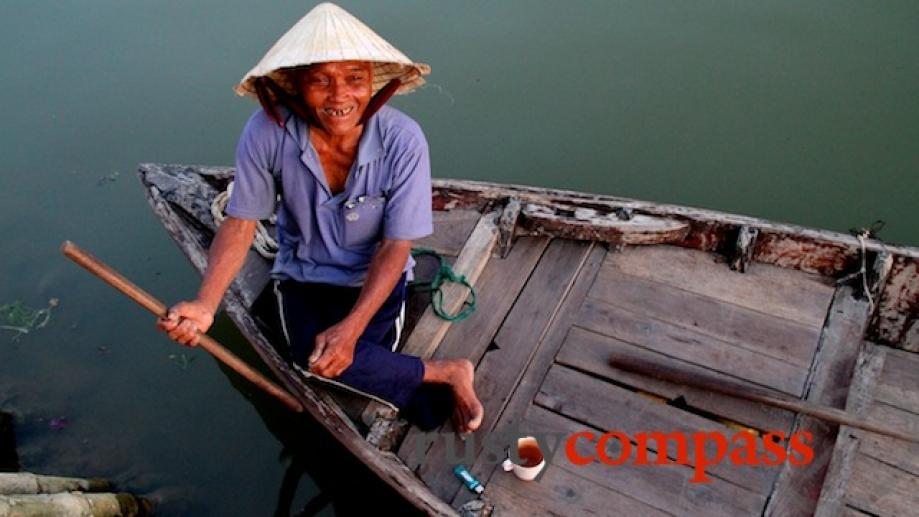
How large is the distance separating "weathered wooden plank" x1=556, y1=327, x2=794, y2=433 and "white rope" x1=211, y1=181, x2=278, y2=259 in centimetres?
136

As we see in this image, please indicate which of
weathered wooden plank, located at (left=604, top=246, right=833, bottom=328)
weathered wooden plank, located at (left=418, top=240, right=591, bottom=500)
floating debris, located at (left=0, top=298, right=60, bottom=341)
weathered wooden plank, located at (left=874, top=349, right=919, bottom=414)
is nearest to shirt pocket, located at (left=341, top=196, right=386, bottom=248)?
weathered wooden plank, located at (left=418, top=240, right=591, bottom=500)

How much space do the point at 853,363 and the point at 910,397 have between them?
0.85 ft

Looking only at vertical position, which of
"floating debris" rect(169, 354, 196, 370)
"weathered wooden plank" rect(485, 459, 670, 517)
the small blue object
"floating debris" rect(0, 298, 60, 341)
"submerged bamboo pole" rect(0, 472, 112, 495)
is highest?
"weathered wooden plank" rect(485, 459, 670, 517)

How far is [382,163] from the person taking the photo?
2.46m

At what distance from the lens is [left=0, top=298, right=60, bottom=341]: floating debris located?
13.6ft

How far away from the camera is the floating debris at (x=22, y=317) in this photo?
13.6 ft

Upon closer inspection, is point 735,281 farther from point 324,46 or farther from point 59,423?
point 59,423

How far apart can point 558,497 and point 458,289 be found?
3.14 ft

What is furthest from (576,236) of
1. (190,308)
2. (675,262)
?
(190,308)

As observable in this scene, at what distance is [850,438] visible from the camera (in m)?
2.48

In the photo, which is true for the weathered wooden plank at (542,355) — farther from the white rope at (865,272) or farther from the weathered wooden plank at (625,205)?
the white rope at (865,272)

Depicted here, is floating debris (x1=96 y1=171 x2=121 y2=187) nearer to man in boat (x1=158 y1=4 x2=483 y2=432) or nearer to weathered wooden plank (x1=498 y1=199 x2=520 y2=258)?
man in boat (x1=158 y1=4 x2=483 y2=432)

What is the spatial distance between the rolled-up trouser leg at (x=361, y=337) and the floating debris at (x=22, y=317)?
2180mm

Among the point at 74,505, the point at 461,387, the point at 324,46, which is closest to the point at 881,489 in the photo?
the point at 461,387
